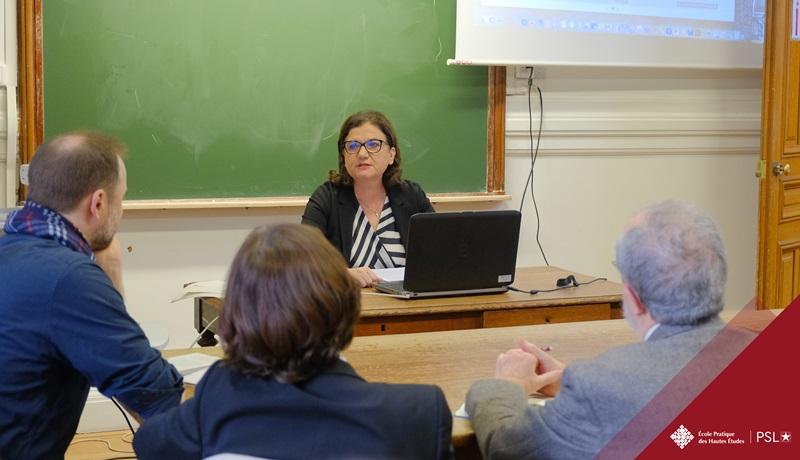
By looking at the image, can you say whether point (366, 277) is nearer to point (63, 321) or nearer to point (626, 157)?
point (63, 321)

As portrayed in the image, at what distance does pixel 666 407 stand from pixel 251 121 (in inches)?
120

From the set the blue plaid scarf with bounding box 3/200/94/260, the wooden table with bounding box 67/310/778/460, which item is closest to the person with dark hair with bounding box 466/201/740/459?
the wooden table with bounding box 67/310/778/460

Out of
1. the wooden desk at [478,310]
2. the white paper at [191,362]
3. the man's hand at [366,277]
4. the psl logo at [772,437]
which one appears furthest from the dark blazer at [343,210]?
the psl logo at [772,437]

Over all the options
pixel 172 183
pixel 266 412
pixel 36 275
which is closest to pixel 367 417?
pixel 266 412

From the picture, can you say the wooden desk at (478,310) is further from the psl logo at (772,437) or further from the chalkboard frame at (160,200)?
the psl logo at (772,437)

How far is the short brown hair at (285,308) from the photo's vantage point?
1.46 meters

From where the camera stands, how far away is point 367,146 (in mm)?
3734

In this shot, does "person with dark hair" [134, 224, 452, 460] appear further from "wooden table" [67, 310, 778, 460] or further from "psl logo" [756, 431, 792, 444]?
"psl logo" [756, 431, 792, 444]

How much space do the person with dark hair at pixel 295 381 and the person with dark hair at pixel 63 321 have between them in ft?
1.40

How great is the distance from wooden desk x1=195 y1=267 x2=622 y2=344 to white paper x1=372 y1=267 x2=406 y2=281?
10cm

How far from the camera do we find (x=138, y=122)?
13.5 ft

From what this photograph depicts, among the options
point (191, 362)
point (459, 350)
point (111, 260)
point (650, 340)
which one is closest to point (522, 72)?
point (459, 350)

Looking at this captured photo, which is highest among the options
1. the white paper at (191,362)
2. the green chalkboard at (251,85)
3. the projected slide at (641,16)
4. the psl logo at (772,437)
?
the projected slide at (641,16)

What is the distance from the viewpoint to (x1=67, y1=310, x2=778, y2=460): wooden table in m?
2.12
